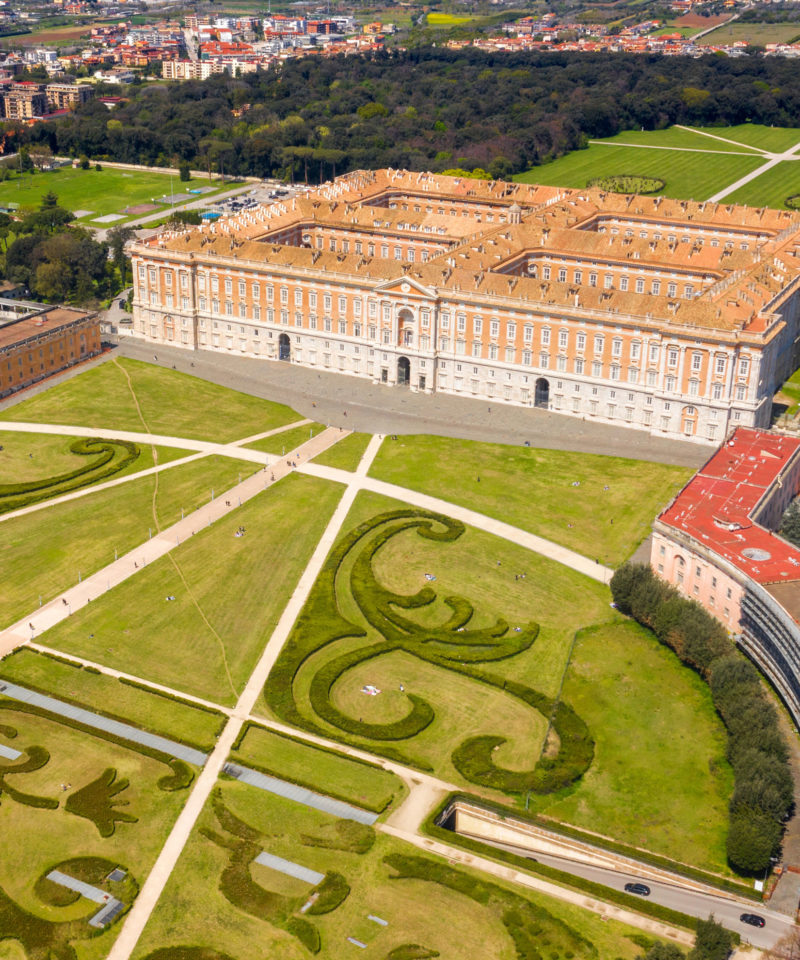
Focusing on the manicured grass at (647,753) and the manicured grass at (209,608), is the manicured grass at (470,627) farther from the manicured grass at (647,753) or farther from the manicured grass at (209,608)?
the manicured grass at (209,608)

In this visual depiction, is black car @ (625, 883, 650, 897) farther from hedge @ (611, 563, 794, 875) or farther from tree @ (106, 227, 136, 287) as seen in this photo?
tree @ (106, 227, 136, 287)

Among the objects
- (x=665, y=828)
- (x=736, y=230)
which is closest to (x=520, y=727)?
(x=665, y=828)

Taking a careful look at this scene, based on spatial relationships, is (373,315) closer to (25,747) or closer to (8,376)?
(8,376)

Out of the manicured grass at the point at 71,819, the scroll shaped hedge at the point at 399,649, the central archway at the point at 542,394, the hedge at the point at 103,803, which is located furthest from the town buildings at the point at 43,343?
the hedge at the point at 103,803

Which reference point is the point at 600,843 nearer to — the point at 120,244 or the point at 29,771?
the point at 29,771

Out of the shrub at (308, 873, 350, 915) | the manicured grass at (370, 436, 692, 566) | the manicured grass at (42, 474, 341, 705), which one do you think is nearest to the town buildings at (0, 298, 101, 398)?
the manicured grass at (42, 474, 341, 705)

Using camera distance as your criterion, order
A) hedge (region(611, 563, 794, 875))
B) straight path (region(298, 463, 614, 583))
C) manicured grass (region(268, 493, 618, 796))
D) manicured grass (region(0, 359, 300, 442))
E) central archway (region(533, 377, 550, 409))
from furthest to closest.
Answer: central archway (region(533, 377, 550, 409))
manicured grass (region(0, 359, 300, 442))
straight path (region(298, 463, 614, 583))
manicured grass (region(268, 493, 618, 796))
hedge (region(611, 563, 794, 875))
